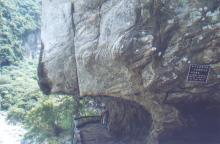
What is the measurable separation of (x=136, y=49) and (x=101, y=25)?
127 cm

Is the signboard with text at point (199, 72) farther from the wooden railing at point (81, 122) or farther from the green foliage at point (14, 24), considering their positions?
the green foliage at point (14, 24)

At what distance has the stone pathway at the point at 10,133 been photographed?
678 inches

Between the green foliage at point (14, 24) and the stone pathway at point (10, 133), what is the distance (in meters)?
10.4

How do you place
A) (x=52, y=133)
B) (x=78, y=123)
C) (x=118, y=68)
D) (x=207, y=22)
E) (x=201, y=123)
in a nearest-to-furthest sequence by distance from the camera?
(x=207, y=22) < (x=118, y=68) < (x=201, y=123) < (x=78, y=123) < (x=52, y=133)

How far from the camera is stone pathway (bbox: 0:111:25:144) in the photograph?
17219mm

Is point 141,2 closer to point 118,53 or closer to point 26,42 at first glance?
point 118,53

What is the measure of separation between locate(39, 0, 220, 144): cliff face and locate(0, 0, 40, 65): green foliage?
20767 mm

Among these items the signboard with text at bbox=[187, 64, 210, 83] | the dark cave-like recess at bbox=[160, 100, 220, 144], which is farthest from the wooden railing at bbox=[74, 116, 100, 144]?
the signboard with text at bbox=[187, 64, 210, 83]

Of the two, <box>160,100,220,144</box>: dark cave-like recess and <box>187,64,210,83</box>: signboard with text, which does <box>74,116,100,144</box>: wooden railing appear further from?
<box>187,64,210,83</box>: signboard with text

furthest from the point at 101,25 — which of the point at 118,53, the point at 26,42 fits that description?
the point at 26,42

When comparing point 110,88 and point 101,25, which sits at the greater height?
point 101,25

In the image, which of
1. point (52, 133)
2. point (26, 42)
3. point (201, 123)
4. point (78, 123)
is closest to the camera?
point (201, 123)

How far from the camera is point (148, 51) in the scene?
7.39m

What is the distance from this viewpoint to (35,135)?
46.6 ft
